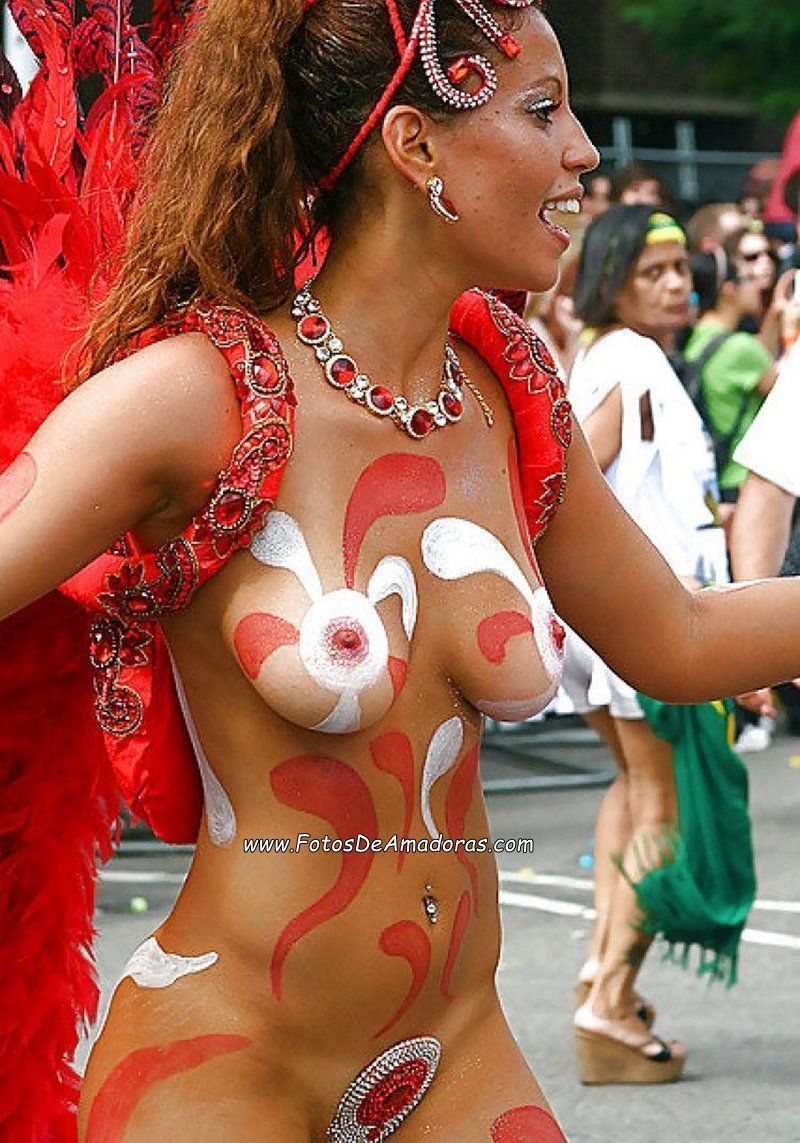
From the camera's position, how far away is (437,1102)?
2.38m

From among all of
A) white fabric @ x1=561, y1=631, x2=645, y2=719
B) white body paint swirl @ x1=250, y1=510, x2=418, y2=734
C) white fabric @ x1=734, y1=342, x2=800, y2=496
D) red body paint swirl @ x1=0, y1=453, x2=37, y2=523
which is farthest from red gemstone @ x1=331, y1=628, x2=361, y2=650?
white fabric @ x1=561, y1=631, x2=645, y2=719

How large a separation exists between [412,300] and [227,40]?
1.04 feet

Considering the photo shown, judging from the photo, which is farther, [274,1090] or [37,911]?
[37,911]

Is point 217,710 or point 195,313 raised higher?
point 195,313

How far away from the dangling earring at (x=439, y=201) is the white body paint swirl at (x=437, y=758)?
19.9 inches

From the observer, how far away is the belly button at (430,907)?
2348mm

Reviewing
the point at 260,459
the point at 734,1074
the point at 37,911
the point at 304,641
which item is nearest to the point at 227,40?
the point at 260,459

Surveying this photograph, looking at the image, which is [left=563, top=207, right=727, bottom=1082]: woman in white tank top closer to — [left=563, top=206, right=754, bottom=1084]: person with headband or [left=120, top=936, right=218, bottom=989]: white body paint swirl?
[left=563, top=206, right=754, bottom=1084]: person with headband

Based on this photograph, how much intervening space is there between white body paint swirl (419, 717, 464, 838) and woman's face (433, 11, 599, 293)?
0.45 m

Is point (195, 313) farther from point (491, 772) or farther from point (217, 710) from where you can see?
point (491, 772)

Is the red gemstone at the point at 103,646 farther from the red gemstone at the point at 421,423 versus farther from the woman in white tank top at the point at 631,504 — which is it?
the woman in white tank top at the point at 631,504

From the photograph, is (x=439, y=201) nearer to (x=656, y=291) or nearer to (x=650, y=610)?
(x=650, y=610)

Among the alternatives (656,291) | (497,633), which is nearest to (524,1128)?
(497,633)

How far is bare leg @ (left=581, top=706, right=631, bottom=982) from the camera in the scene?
535 centimetres
